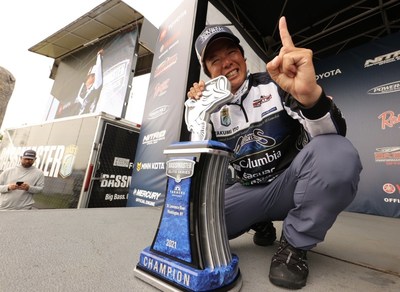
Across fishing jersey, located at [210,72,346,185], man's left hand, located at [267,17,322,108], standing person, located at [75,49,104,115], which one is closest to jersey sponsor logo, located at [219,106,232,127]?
fishing jersey, located at [210,72,346,185]

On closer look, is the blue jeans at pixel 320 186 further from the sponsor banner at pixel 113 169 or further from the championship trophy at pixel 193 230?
the sponsor banner at pixel 113 169

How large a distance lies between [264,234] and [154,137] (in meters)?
1.55

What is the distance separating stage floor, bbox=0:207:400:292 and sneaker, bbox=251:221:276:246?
3cm

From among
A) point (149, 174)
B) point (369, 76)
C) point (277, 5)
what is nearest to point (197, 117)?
point (149, 174)

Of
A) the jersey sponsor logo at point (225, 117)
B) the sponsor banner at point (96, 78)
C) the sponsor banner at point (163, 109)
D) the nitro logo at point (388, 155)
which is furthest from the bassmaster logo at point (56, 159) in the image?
the nitro logo at point (388, 155)

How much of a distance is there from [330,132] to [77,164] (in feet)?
8.09

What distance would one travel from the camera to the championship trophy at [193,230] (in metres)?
0.44

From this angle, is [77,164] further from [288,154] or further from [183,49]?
[288,154]

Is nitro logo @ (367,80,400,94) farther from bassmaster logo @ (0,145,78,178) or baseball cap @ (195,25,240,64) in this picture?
bassmaster logo @ (0,145,78,178)

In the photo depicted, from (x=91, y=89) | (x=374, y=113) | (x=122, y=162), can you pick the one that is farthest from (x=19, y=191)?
(x=374, y=113)

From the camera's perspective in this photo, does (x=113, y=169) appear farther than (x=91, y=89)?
No

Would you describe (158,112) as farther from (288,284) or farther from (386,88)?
(386,88)

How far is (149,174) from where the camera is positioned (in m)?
2.08

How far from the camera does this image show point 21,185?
6.80 ft
